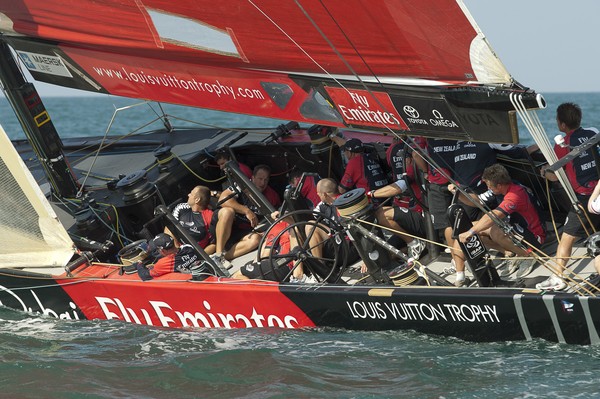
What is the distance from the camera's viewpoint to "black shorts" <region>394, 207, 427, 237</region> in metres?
7.35

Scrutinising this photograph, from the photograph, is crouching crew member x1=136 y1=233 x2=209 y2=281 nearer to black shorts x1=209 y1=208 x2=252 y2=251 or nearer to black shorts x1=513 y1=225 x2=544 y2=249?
black shorts x1=209 y1=208 x2=252 y2=251

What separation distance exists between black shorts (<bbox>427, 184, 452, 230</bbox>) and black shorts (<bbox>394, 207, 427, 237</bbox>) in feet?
0.77

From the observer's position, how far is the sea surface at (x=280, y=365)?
232 inches

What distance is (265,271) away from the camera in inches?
281

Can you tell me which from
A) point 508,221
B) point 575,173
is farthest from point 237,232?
point 575,173

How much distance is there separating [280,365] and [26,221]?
89.7 inches

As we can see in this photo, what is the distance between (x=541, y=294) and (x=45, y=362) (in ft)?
11.0

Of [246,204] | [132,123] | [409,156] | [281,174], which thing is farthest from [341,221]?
[132,123]

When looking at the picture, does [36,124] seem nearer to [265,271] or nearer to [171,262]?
[171,262]

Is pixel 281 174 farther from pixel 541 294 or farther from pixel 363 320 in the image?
pixel 541 294

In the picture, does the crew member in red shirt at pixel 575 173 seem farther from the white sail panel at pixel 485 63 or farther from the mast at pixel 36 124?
the mast at pixel 36 124

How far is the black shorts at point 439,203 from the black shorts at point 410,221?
0.77 feet

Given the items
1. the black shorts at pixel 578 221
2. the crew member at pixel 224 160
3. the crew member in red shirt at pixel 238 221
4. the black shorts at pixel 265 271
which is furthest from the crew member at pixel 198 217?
the black shorts at pixel 578 221

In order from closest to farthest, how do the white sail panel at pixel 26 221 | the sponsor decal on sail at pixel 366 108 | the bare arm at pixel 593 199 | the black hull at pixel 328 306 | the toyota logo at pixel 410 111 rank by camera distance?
the black hull at pixel 328 306 < the bare arm at pixel 593 199 < the toyota logo at pixel 410 111 < the sponsor decal on sail at pixel 366 108 < the white sail panel at pixel 26 221
